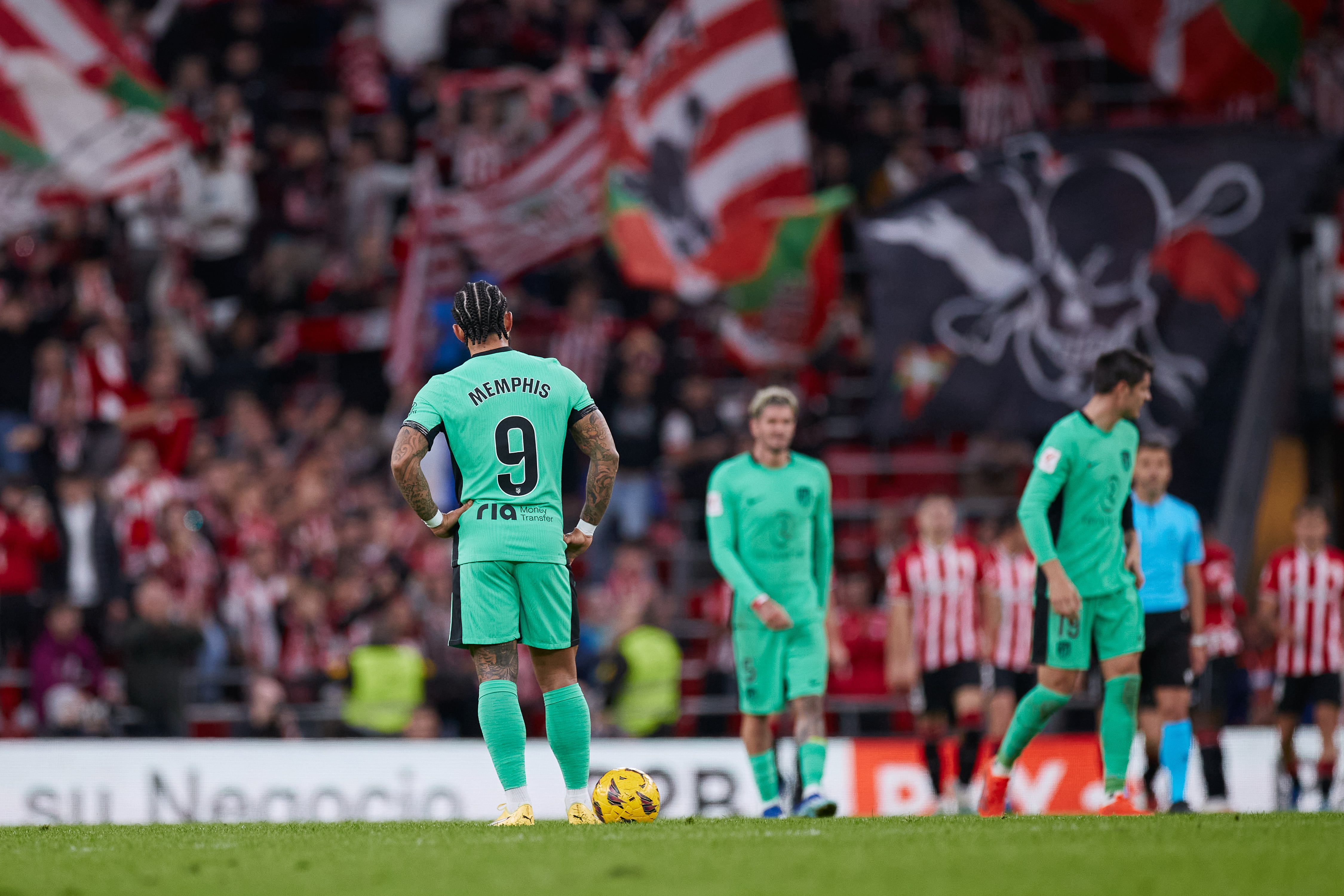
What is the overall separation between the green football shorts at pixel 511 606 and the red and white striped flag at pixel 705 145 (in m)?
8.81

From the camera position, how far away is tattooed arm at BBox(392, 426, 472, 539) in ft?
24.8

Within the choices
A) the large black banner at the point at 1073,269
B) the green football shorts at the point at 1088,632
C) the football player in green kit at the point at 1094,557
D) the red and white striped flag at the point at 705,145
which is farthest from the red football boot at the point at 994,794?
the red and white striped flag at the point at 705,145

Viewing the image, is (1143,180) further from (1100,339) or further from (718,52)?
(718,52)

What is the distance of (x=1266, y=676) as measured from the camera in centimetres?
1585

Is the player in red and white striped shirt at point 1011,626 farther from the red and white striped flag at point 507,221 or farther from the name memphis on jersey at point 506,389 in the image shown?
the red and white striped flag at point 507,221

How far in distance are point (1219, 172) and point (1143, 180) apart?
0.66 metres

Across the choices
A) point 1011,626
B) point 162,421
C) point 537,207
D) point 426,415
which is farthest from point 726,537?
point 162,421

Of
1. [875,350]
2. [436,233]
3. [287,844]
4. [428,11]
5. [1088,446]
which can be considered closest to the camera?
[287,844]

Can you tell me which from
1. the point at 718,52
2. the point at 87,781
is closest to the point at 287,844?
the point at 87,781

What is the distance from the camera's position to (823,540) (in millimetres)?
10102

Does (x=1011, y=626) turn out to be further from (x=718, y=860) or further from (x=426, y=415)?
(x=718, y=860)

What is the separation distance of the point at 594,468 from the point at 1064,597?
8.34 ft

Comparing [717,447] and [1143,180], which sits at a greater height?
[1143,180]

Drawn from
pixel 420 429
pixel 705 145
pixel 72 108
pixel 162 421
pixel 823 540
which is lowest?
pixel 823 540
